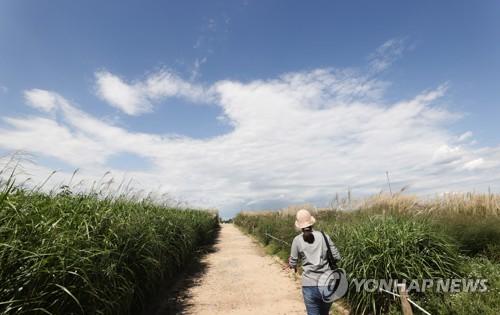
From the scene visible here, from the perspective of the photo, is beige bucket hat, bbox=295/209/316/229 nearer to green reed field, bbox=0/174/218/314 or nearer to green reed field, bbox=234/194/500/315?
green reed field, bbox=234/194/500/315

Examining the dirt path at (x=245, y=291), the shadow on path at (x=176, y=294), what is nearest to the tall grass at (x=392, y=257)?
the dirt path at (x=245, y=291)

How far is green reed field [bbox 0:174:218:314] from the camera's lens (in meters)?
3.04

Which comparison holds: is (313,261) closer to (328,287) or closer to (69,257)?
(328,287)

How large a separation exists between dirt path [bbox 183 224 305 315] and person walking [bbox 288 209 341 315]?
231 centimetres

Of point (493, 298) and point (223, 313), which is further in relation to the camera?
point (223, 313)

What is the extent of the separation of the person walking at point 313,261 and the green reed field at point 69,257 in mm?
2486

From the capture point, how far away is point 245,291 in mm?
8625

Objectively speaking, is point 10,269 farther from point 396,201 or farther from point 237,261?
point 237,261

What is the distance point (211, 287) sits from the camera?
29.8 feet

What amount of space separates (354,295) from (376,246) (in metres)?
0.91

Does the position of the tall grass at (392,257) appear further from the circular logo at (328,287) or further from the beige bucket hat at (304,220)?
the beige bucket hat at (304,220)

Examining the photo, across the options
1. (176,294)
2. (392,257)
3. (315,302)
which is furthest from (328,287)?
(176,294)

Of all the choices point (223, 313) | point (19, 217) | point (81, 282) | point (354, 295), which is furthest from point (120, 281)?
point (354, 295)

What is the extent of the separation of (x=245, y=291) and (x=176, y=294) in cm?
167
